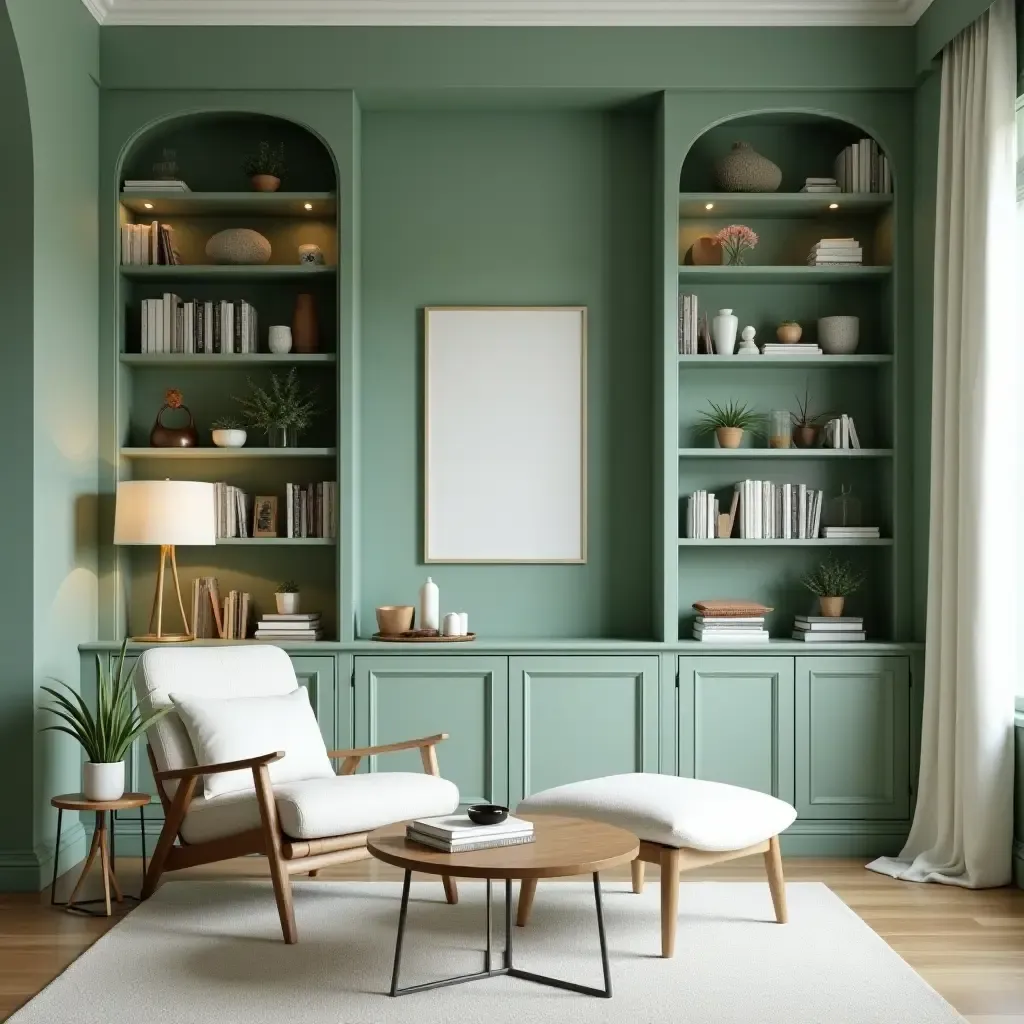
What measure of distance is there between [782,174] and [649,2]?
929 millimetres

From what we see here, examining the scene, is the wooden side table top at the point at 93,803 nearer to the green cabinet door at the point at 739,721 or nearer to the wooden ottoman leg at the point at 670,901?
the wooden ottoman leg at the point at 670,901

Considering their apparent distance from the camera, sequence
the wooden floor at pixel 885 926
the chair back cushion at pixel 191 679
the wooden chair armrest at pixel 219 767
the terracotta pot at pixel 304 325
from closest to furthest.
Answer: the wooden floor at pixel 885 926
the wooden chair armrest at pixel 219 767
the chair back cushion at pixel 191 679
the terracotta pot at pixel 304 325

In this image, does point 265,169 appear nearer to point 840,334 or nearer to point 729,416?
point 729,416

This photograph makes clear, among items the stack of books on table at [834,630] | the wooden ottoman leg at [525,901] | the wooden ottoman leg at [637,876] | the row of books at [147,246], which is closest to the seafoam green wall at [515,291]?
the stack of books on table at [834,630]

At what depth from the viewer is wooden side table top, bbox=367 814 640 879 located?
115 inches

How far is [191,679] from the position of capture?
4133mm

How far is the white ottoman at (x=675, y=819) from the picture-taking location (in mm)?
3377

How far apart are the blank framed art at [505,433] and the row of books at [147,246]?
1.08 metres

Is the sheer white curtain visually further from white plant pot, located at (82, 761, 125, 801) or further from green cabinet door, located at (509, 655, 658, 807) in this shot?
white plant pot, located at (82, 761, 125, 801)

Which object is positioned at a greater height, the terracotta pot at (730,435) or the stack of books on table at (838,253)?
the stack of books on table at (838,253)

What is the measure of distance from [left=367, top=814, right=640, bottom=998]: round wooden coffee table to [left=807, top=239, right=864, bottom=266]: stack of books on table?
8.65 feet

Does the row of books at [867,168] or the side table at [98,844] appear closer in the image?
the side table at [98,844]

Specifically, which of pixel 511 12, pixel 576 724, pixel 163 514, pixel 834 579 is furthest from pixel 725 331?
pixel 163 514

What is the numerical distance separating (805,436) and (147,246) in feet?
9.12
